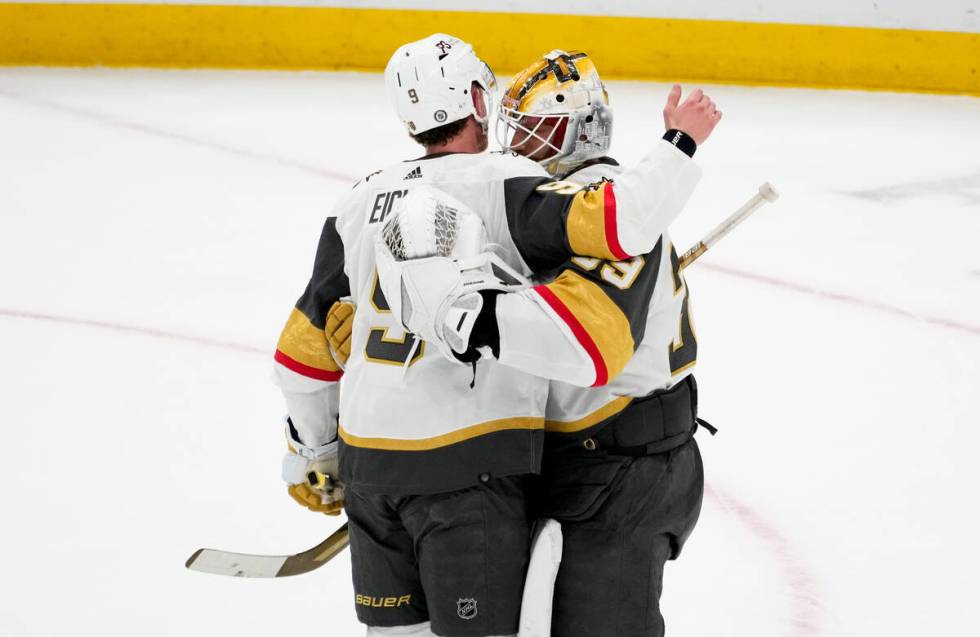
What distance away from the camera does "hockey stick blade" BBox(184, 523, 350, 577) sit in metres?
2.29

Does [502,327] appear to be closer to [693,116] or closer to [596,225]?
[596,225]

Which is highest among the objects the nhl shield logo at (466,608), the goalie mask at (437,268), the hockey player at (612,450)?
the goalie mask at (437,268)

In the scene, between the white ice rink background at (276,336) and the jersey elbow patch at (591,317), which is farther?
the white ice rink background at (276,336)

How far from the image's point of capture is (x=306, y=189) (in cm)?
577

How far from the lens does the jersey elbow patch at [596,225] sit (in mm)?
1678

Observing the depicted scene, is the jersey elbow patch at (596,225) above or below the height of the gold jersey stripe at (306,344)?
above

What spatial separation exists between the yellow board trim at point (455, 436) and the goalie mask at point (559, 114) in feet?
1.39

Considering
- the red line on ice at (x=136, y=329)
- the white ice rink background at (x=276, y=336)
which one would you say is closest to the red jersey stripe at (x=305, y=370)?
the white ice rink background at (x=276, y=336)

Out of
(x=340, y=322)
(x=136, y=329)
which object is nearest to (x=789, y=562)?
(x=340, y=322)

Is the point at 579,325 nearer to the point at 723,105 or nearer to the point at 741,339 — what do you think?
the point at 741,339

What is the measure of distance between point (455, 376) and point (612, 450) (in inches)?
11.1

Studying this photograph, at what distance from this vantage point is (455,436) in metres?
1.83

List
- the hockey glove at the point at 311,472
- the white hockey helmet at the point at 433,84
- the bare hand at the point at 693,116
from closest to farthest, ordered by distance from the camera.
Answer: the bare hand at the point at 693,116
the white hockey helmet at the point at 433,84
the hockey glove at the point at 311,472

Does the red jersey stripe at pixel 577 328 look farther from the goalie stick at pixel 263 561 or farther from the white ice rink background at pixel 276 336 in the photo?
the white ice rink background at pixel 276 336
